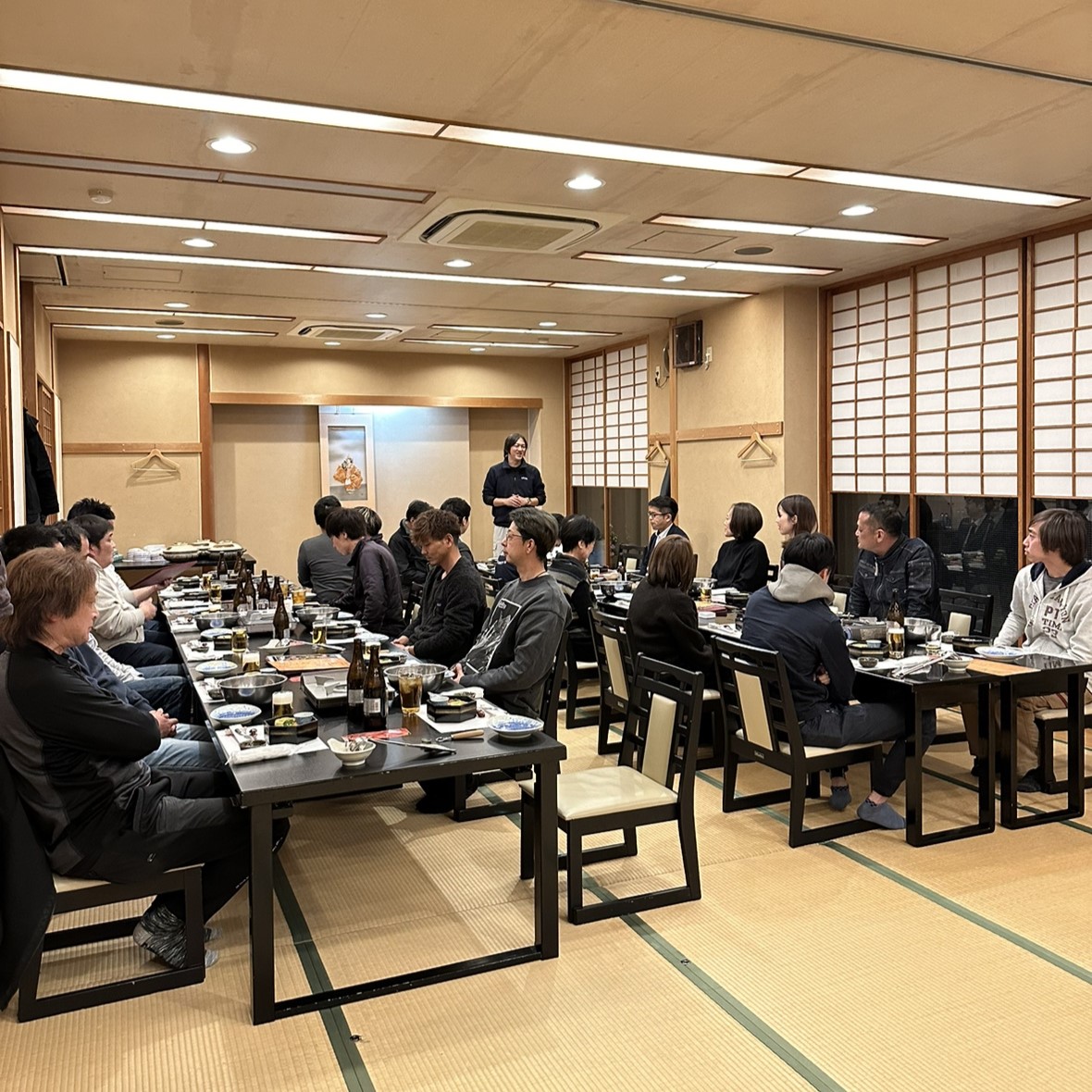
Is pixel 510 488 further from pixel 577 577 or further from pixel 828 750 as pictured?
pixel 828 750

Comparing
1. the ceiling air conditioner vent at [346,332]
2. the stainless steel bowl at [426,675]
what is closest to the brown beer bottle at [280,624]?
the stainless steel bowl at [426,675]

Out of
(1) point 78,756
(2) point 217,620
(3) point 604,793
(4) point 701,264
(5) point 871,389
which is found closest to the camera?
(1) point 78,756

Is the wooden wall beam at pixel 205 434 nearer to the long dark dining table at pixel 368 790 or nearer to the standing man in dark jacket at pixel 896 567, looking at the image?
the standing man in dark jacket at pixel 896 567

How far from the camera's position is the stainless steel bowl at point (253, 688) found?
3195 mm

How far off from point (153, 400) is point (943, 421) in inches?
295

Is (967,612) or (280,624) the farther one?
(967,612)

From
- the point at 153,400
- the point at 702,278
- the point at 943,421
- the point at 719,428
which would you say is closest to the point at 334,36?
the point at 702,278

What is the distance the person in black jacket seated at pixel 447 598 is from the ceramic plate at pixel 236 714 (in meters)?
1.24

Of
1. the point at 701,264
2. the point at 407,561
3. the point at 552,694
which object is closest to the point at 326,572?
the point at 407,561

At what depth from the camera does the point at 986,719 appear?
12.3ft

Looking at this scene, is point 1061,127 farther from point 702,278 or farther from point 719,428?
point 719,428

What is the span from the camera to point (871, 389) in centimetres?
709

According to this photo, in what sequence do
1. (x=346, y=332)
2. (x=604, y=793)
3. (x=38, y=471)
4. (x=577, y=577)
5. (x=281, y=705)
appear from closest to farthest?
(x=281, y=705)
(x=604, y=793)
(x=577, y=577)
(x=38, y=471)
(x=346, y=332)

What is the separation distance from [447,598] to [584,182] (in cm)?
204
